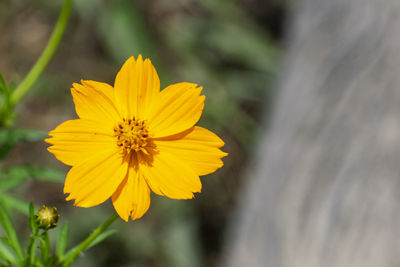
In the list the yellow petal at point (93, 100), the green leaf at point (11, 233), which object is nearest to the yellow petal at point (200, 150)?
the yellow petal at point (93, 100)

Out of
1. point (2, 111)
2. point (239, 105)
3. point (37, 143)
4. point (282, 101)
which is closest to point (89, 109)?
point (2, 111)

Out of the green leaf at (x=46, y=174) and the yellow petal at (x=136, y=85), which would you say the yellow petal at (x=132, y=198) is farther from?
the green leaf at (x=46, y=174)

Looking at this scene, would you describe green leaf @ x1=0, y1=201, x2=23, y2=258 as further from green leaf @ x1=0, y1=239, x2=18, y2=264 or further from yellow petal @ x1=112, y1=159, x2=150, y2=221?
yellow petal @ x1=112, y1=159, x2=150, y2=221

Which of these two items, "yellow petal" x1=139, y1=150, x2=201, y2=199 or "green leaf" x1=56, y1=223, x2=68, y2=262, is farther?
"green leaf" x1=56, y1=223, x2=68, y2=262

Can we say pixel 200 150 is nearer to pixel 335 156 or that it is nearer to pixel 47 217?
pixel 47 217

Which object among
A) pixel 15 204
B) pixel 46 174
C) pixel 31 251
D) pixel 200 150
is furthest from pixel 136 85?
pixel 15 204

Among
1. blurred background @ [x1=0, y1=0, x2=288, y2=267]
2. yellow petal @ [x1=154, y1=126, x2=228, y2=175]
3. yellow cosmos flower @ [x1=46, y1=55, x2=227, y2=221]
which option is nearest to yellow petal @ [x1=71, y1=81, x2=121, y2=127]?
yellow cosmos flower @ [x1=46, y1=55, x2=227, y2=221]
